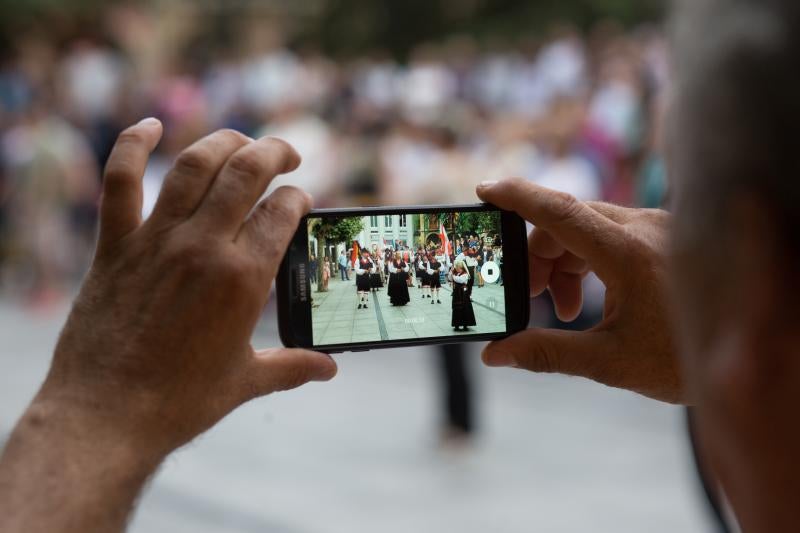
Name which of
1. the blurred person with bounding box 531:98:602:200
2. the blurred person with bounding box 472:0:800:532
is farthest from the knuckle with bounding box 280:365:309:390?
the blurred person with bounding box 531:98:602:200

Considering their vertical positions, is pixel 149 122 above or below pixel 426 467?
above

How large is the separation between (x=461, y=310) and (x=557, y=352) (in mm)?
155

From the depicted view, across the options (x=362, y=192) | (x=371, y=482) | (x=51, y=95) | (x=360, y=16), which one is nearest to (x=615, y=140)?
(x=362, y=192)

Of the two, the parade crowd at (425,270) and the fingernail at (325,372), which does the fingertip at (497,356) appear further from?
the fingernail at (325,372)

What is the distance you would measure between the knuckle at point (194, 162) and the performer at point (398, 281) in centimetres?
41

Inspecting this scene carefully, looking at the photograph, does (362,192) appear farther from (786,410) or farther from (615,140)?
(786,410)

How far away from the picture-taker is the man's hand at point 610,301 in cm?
128

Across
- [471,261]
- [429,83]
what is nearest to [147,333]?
[471,261]

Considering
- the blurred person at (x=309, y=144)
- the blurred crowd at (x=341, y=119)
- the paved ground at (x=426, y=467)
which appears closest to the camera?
the paved ground at (x=426, y=467)

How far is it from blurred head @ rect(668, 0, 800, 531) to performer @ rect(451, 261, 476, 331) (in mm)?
664

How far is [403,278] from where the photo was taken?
138 centimetres

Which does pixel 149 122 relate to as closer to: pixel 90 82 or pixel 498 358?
pixel 498 358

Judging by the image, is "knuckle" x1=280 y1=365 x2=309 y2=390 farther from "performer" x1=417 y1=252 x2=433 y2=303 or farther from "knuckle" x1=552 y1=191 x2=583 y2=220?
"knuckle" x1=552 y1=191 x2=583 y2=220

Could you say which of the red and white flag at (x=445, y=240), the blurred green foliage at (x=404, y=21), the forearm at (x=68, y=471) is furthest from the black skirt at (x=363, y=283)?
the blurred green foliage at (x=404, y=21)
